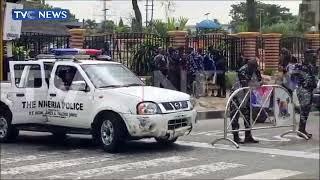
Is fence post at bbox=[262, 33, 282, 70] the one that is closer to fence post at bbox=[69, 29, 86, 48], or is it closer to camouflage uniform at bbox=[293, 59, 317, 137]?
fence post at bbox=[69, 29, 86, 48]

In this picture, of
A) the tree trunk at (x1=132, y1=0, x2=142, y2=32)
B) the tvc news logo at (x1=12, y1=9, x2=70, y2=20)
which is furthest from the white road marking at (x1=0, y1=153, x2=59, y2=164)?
the tree trunk at (x1=132, y1=0, x2=142, y2=32)

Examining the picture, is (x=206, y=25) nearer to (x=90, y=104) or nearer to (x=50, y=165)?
(x=90, y=104)

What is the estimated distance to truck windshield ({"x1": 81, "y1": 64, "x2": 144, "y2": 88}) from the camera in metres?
10.3

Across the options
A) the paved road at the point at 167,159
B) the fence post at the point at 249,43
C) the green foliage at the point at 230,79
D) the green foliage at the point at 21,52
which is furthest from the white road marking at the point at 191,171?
the fence post at the point at 249,43

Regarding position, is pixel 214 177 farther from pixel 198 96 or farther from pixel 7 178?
pixel 198 96

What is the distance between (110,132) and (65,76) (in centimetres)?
152

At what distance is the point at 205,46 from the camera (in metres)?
23.5

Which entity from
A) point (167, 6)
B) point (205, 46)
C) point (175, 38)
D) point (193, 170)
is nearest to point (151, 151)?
point (193, 170)

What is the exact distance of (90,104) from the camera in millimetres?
10070

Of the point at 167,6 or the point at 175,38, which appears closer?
the point at 175,38

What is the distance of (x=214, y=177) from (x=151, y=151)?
2545 mm

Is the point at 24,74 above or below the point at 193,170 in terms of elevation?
above

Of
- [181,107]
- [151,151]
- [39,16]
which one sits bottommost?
[151,151]

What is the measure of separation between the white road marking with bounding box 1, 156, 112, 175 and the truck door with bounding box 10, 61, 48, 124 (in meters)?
1.95
